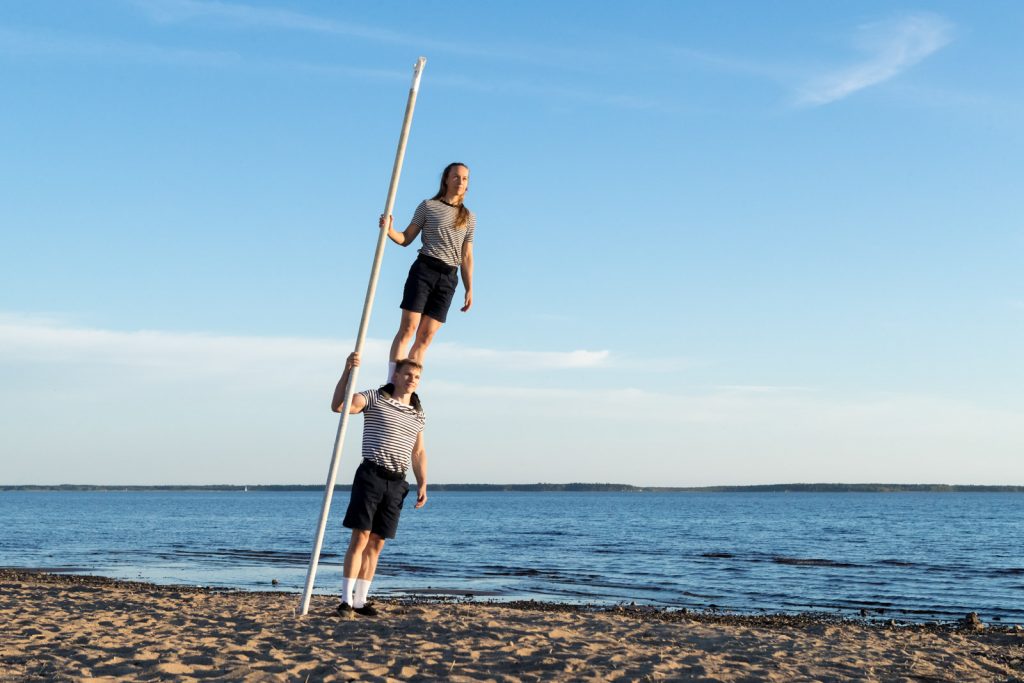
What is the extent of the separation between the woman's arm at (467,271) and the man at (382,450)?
42.6 inches

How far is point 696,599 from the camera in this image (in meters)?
23.2

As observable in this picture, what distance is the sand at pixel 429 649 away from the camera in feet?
21.9

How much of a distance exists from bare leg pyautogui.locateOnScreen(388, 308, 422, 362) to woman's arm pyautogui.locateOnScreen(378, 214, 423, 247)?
0.66 meters

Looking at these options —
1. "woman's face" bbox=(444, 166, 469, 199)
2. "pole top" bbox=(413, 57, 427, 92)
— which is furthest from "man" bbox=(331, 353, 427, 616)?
"pole top" bbox=(413, 57, 427, 92)

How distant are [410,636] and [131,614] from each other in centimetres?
383

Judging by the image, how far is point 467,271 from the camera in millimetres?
9031

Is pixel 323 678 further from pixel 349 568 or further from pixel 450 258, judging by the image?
pixel 450 258

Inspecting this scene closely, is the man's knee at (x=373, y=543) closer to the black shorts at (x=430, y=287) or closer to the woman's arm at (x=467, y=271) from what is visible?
the black shorts at (x=430, y=287)

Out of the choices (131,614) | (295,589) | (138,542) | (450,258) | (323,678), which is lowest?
(138,542)

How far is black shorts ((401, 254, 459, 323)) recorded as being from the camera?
8.71m

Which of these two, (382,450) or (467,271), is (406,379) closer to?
(382,450)

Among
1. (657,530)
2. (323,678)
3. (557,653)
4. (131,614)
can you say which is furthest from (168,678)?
(657,530)

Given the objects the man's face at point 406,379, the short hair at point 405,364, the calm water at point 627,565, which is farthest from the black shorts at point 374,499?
the calm water at point 627,565

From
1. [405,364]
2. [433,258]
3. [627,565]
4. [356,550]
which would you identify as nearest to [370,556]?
[356,550]
